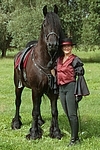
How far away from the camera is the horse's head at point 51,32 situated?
6348 mm

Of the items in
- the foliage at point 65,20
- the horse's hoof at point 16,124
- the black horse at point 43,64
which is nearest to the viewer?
the black horse at point 43,64

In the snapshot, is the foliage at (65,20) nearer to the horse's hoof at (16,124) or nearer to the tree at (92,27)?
the tree at (92,27)

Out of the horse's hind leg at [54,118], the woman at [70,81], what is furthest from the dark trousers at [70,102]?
the horse's hind leg at [54,118]

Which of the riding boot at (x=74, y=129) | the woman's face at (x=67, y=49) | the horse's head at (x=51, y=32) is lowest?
the riding boot at (x=74, y=129)

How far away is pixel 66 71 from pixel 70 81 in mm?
210

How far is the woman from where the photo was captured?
20.6 ft

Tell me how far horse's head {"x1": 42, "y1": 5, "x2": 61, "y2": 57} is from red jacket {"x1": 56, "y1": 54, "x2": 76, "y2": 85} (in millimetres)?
314

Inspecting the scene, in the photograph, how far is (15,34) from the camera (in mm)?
32344

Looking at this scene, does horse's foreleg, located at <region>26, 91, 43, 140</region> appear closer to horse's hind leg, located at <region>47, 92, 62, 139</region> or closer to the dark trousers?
horse's hind leg, located at <region>47, 92, 62, 139</region>

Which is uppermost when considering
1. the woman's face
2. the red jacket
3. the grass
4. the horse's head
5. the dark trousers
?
the horse's head

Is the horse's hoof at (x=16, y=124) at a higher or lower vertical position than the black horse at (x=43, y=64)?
lower

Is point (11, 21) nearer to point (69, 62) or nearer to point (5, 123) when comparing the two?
point (5, 123)

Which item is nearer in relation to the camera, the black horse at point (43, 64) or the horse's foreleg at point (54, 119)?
the black horse at point (43, 64)

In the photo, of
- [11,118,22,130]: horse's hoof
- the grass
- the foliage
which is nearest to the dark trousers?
the grass
